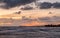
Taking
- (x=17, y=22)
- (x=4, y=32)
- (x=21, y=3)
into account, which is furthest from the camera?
(x=21, y=3)

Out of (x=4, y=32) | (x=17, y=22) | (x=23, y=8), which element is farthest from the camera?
(x=23, y=8)

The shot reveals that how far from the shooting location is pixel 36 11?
6.14 m

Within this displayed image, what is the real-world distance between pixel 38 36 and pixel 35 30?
391mm

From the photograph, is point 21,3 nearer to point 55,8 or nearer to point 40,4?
point 40,4

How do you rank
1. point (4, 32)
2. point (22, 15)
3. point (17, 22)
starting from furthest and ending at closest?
point (22, 15), point (17, 22), point (4, 32)

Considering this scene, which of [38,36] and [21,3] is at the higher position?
[21,3]

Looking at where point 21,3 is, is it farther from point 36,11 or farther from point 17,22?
point 17,22

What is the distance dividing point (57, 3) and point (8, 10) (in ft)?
4.22

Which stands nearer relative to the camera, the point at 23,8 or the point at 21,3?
the point at 23,8

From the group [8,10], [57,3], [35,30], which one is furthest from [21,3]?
[35,30]

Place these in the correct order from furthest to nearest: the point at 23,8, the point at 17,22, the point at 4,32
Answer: the point at 23,8 → the point at 17,22 → the point at 4,32

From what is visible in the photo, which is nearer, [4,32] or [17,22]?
[4,32]

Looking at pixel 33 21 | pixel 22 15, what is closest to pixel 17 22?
pixel 33 21

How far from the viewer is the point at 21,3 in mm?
6941
